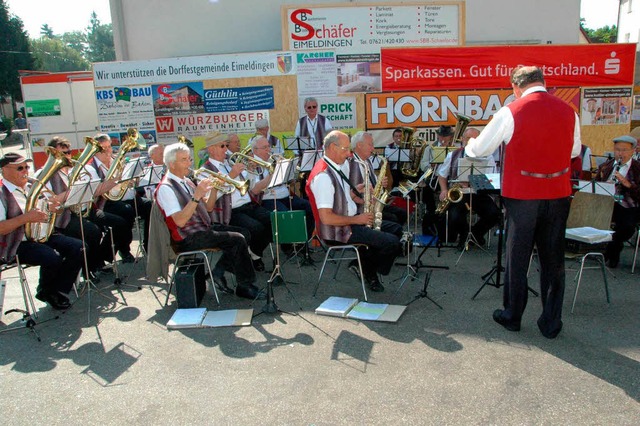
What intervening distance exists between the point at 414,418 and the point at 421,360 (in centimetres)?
79

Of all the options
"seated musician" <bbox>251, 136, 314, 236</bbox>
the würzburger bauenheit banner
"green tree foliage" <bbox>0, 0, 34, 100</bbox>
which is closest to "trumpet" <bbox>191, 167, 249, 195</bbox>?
"seated musician" <bbox>251, 136, 314, 236</bbox>

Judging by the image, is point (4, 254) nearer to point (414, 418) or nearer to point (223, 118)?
point (414, 418)

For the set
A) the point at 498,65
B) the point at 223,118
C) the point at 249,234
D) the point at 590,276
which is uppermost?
the point at 498,65

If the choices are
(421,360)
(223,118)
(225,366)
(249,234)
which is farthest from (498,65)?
(225,366)

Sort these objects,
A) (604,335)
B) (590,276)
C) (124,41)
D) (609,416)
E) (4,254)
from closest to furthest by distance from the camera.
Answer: (609,416) → (604,335) → (4,254) → (590,276) → (124,41)

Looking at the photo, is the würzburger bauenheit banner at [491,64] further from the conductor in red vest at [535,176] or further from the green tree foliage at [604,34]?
the green tree foliage at [604,34]

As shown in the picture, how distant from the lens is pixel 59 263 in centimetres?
507

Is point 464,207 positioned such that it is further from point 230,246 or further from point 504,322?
point 230,246

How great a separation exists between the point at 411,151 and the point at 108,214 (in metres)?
5.04

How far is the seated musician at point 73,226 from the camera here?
570 centimetres

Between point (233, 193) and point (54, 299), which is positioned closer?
point (54, 299)

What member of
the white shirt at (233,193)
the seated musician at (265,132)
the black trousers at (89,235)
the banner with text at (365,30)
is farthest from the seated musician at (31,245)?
the banner with text at (365,30)

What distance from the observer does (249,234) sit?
6020 mm

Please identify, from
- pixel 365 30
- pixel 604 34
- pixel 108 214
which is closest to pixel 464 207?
pixel 108 214
